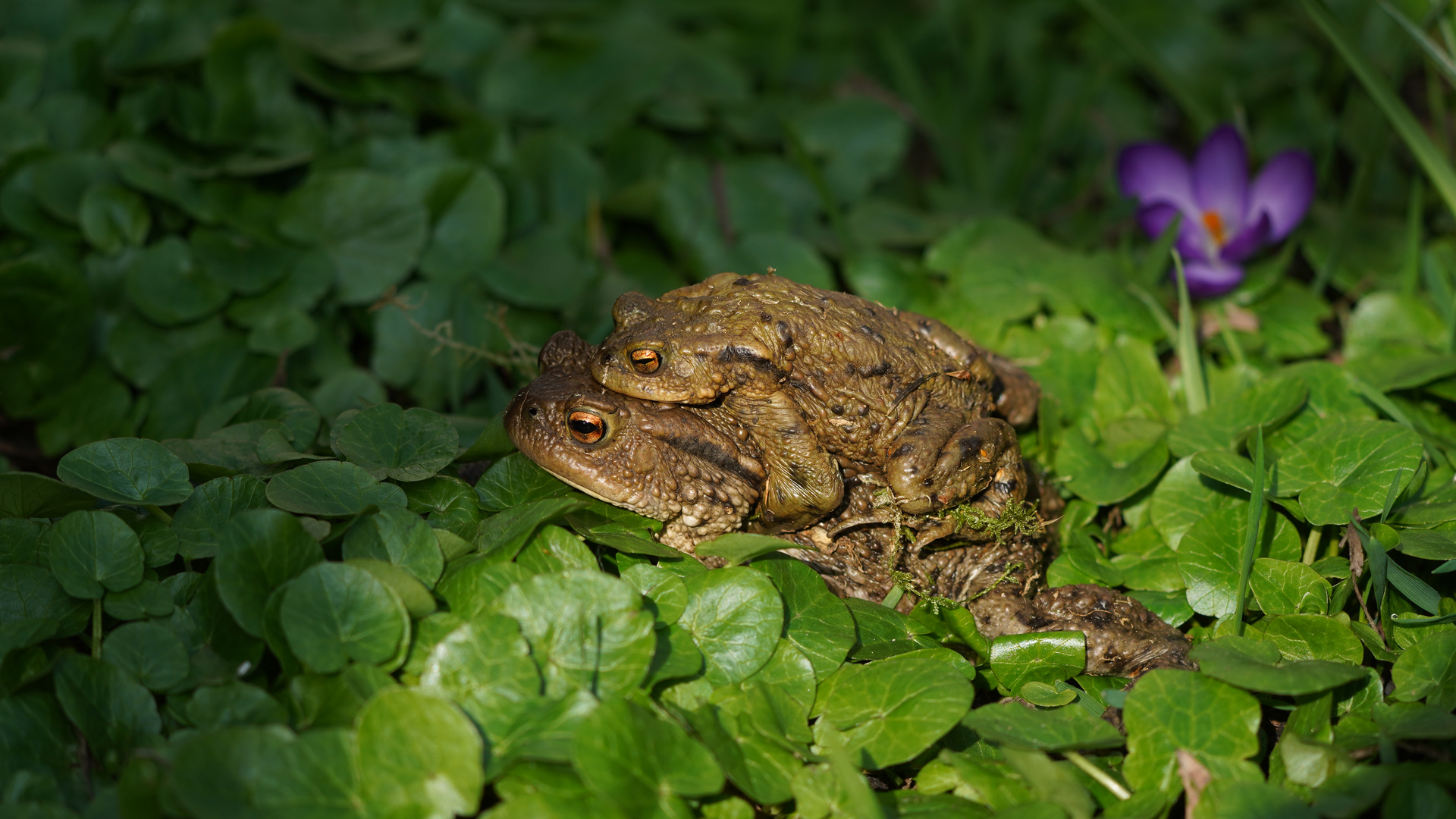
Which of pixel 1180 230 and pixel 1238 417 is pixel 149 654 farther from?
pixel 1180 230

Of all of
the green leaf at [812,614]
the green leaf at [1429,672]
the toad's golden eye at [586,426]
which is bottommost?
the green leaf at [812,614]

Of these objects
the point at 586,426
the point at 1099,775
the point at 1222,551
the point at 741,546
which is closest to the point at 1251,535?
the point at 1222,551

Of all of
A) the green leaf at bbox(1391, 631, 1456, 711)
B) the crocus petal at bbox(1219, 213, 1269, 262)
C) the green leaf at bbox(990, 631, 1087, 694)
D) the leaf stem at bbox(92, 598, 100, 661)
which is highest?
the crocus petal at bbox(1219, 213, 1269, 262)

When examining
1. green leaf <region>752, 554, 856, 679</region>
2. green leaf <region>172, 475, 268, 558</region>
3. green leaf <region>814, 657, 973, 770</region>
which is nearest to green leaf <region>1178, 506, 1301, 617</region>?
green leaf <region>814, 657, 973, 770</region>

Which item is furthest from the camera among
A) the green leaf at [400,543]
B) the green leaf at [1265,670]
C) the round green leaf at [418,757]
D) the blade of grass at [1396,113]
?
the blade of grass at [1396,113]

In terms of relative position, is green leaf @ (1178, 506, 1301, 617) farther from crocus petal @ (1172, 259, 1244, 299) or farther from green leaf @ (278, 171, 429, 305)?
green leaf @ (278, 171, 429, 305)

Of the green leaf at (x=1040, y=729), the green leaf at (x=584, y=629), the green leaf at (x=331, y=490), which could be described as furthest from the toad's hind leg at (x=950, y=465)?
the green leaf at (x=331, y=490)

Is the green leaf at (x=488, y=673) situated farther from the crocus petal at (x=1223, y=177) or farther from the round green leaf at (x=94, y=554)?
the crocus petal at (x=1223, y=177)
